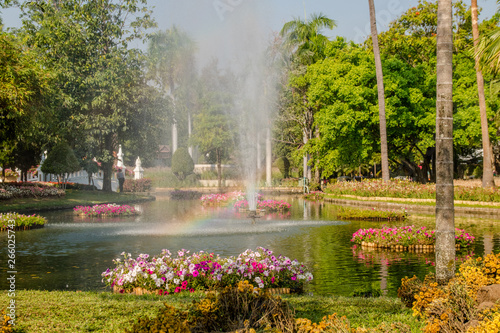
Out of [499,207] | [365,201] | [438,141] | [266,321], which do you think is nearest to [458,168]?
[365,201]

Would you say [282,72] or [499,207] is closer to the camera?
[499,207]

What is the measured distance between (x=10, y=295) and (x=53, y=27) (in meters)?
37.4

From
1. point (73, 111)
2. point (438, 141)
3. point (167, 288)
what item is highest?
point (73, 111)

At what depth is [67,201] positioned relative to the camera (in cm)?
3634

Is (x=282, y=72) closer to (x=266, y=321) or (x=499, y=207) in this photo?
(x=499, y=207)

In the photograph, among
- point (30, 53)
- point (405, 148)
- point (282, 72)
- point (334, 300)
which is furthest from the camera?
point (282, 72)

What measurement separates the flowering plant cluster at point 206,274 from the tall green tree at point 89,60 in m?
33.1

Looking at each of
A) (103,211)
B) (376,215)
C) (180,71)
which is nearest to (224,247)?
(376,215)

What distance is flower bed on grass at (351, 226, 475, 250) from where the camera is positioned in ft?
51.0

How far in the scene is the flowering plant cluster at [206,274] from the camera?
31.3ft

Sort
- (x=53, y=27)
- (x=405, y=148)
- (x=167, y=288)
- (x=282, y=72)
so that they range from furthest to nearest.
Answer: (x=282, y=72) → (x=405, y=148) → (x=53, y=27) → (x=167, y=288)

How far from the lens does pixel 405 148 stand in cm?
4556

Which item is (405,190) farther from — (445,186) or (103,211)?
(445,186)

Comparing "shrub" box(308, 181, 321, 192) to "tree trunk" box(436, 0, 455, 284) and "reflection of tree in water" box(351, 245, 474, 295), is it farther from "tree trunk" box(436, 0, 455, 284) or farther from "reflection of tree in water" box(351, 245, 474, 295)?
"tree trunk" box(436, 0, 455, 284)
